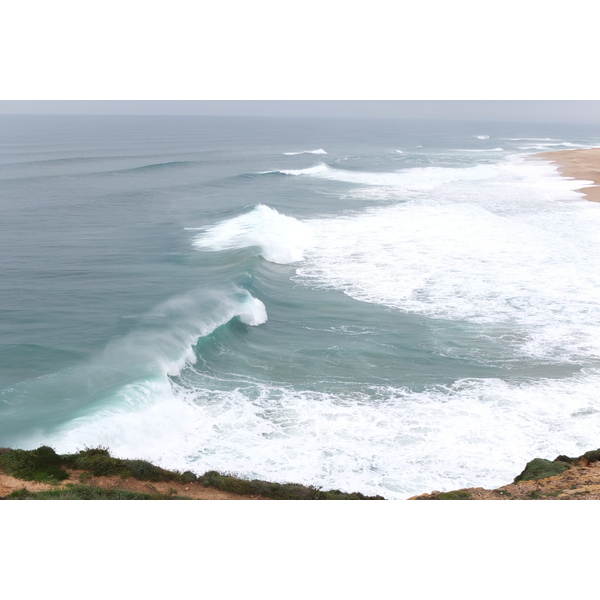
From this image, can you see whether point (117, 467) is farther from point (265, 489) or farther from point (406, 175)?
point (406, 175)

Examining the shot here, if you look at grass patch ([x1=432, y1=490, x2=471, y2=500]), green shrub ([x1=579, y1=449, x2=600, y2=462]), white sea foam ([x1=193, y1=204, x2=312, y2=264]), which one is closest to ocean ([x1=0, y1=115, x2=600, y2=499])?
white sea foam ([x1=193, y1=204, x2=312, y2=264])

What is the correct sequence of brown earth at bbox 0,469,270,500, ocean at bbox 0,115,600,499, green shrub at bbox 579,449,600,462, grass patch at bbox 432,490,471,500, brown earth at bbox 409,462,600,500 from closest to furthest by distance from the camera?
brown earth at bbox 409,462,600,500, grass patch at bbox 432,490,471,500, brown earth at bbox 0,469,270,500, green shrub at bbox 579,449,600,462, ocean at bbox 0,115,600,499

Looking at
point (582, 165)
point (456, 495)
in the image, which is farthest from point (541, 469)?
point (582, 165)

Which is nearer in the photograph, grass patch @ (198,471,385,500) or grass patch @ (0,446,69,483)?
grass patch @ (198,471,385,500)

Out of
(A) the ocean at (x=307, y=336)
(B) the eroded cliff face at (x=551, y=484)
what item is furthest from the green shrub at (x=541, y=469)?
(A) the ocean at (x=307, y=336)

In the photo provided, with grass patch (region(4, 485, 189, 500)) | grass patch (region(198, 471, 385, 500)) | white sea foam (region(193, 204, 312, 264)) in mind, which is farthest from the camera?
white sea foam (region(193, 204, 312, 264))

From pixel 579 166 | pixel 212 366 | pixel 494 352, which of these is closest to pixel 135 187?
pixel 212 366

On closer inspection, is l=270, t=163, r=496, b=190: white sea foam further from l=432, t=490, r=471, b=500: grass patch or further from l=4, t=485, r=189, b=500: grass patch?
l=4, t=485, r=189, b=500: grass patch
